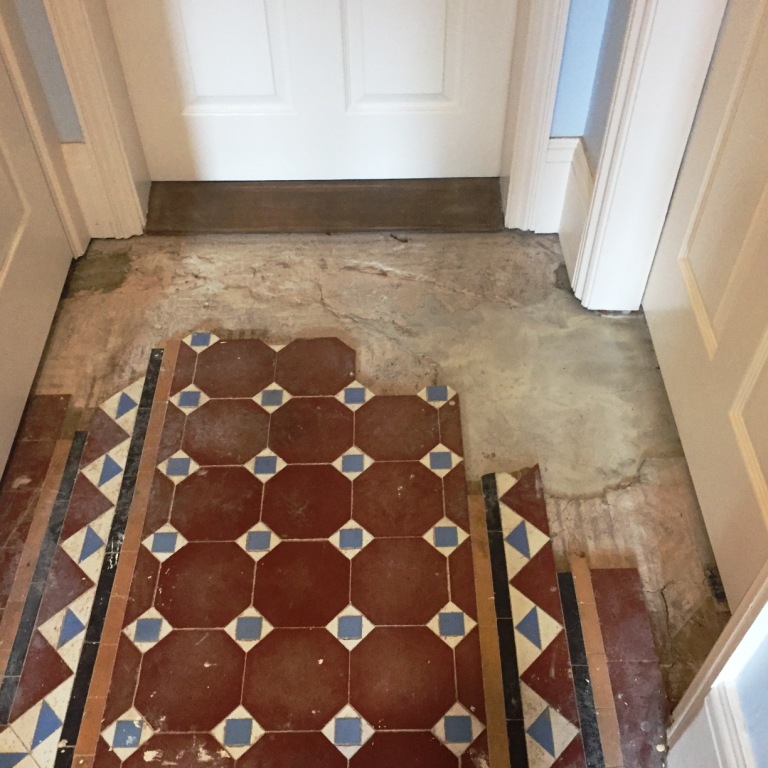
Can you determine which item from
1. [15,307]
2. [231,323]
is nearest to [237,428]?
[231,323]

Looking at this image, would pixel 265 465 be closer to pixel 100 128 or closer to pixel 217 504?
pixel 217 504

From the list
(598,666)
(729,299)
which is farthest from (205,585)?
(729,299)

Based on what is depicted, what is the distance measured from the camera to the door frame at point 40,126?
1659 mm

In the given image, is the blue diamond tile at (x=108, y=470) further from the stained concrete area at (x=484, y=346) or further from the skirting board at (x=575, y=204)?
the skirting board at (x=575, y=204)

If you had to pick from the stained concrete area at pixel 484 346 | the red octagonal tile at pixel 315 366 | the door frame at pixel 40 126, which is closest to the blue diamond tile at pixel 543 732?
the stained concrete area at pixel 484 346

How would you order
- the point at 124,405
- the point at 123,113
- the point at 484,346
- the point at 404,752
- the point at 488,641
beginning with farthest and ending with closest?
the point at 123,113 → the point at 484,346 → the point at 124,405 → the point at 488,641 → the point at 404,752

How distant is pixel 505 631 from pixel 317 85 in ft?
4.66

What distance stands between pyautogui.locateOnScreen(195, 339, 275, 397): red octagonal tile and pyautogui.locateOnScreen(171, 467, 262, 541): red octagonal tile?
0.21 meters

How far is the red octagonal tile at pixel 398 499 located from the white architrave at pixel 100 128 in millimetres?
1017

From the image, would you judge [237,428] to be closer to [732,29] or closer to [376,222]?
[376,222]

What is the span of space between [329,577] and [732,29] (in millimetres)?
1232

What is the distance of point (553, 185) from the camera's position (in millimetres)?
2008

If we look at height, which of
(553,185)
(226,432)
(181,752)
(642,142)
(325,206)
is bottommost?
(181,752)

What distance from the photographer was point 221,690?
1379mm
